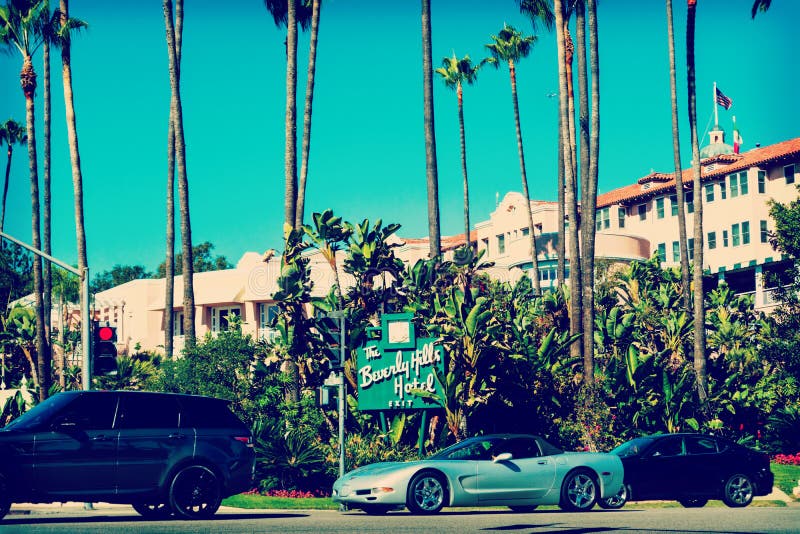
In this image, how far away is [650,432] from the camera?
29125mm

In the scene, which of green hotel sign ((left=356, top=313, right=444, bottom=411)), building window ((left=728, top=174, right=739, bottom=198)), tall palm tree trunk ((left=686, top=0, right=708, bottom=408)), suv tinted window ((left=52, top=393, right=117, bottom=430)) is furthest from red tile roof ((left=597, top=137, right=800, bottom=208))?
suv tinted window ((left=52, top=393, right=117, bottom=430))

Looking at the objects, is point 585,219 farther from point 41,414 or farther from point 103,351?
point 41,414

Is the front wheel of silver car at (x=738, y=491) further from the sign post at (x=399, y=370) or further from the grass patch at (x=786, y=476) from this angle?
the sign post at (x=399, y=370)

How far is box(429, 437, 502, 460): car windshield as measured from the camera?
17766 millimetres

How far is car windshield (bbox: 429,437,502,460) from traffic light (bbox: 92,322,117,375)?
666cm

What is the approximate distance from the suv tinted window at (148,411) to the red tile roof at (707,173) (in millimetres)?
40393

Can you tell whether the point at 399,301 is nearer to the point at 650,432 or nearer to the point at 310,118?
the point at 650,432

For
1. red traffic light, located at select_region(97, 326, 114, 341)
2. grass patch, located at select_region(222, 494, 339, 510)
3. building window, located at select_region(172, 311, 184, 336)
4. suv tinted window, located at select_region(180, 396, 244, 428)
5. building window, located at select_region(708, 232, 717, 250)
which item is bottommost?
grass patch, located at select_region(222, 494, 339, 510)

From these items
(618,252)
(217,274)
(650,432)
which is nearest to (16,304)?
(217,274)

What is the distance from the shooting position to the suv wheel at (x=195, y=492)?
15500 mm

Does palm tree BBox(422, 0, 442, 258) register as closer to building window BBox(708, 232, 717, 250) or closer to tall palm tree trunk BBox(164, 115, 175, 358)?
tall palm tree trunk BBox(164, 115, 175, 358)

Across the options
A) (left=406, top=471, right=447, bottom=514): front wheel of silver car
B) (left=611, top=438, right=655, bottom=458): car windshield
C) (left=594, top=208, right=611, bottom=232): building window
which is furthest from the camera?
(left=594, top=208, right=611, bottom=232): building window

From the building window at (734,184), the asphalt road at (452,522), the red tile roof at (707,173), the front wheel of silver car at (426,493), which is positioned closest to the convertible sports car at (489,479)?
the front wheel of silver car at (426,493)

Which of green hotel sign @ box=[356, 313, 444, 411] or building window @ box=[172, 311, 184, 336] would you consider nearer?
green hotel sign @ box=[356, 313, 444, 411]
